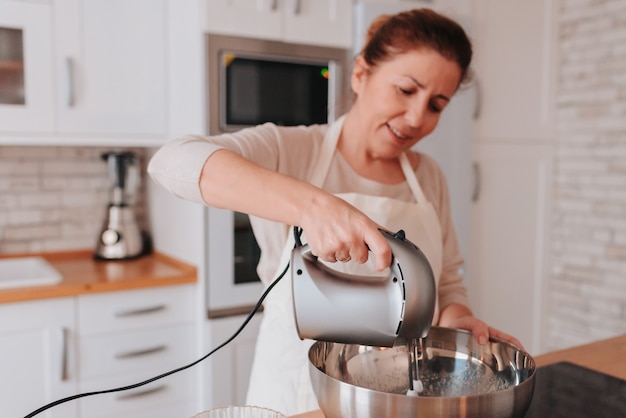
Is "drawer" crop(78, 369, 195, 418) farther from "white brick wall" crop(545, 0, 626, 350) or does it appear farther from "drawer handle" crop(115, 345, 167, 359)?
"white brick wall" crop(545, 0, 626, 350)

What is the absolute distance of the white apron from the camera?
1.18 m

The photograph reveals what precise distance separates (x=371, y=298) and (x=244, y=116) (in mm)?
1348

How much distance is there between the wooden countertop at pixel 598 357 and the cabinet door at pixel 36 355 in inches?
52.0

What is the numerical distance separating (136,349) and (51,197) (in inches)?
28.3

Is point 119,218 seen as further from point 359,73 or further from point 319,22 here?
point 359,73

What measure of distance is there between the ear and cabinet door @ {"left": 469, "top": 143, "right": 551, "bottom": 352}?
132cm

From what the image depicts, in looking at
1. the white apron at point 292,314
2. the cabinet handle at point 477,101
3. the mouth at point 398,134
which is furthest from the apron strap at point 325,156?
the cabinet handle at point 477,101

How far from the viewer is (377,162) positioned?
1322 mm

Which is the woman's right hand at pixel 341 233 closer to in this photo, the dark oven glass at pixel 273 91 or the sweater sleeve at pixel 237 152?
the sweater sleeve at pixel 237 152


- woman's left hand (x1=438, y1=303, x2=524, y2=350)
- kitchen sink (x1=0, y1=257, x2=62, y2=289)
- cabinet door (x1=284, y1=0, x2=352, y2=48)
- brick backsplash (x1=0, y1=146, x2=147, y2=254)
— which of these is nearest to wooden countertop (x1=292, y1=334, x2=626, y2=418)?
woman's left hand (x1=438, y1=303, x2=524, y2=350)

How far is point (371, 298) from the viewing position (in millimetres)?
699

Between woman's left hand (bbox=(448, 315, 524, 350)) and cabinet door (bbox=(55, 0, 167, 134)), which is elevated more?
cabinet door (bbox=(55, 0, 167, 134))

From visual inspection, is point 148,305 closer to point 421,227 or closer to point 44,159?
point 44,159

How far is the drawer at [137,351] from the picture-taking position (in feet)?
6.08
